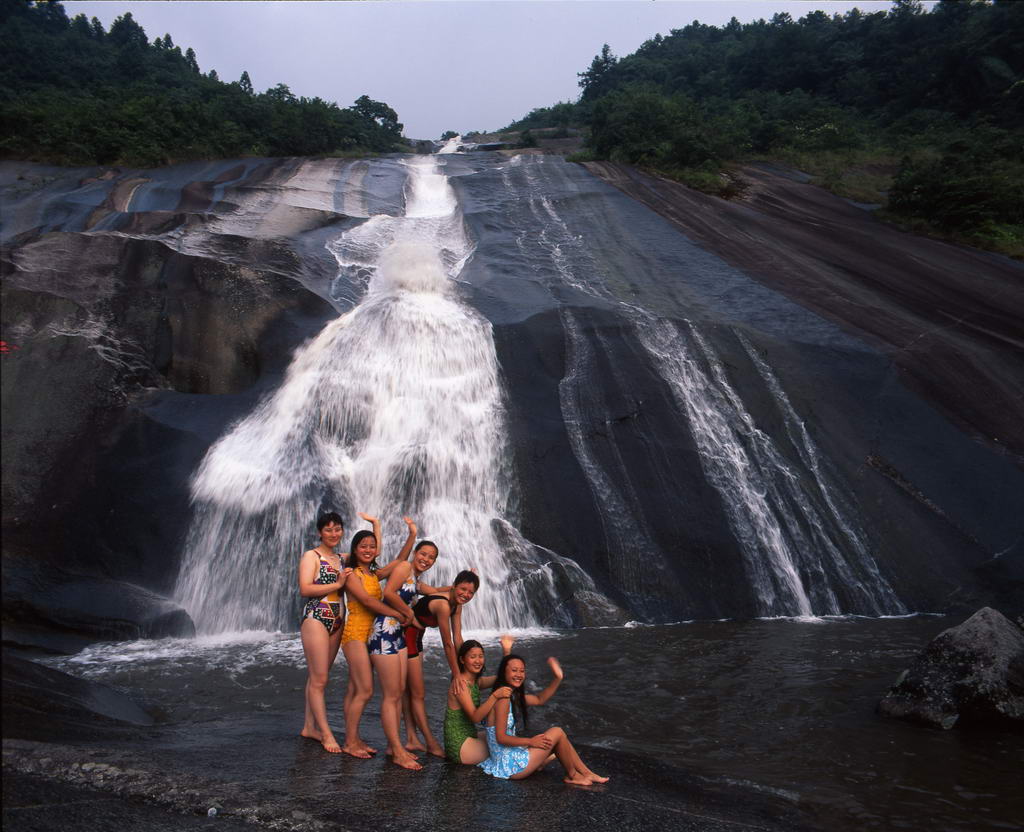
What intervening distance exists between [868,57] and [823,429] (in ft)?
113

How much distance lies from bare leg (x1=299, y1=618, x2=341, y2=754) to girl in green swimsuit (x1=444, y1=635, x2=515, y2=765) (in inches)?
31.6

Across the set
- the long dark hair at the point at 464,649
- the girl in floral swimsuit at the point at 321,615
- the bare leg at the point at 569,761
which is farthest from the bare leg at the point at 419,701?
the bare leg at the point at 569,761

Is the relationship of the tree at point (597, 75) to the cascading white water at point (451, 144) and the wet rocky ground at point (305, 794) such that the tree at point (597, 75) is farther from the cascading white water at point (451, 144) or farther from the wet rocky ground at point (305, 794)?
the wet rocky ground at point (305, 794)

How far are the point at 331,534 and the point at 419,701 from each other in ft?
4.35

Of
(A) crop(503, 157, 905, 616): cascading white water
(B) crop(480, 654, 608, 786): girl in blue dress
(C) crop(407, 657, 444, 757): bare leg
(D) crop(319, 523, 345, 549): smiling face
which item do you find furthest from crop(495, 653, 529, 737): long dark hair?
(A) crop(503, 157, 905, 616): cascading white water

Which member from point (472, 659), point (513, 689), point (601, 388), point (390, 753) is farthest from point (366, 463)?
→ point (513, 689)

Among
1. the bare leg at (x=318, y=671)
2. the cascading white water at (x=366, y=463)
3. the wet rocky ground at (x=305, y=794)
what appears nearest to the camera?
the wet rocky ground at (x=305, y=794)

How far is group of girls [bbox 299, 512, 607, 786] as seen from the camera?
5.00 meters

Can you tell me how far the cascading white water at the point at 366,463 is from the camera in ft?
31.4

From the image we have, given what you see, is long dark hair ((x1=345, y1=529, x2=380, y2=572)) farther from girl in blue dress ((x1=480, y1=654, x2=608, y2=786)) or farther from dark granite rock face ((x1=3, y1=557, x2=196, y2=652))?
dark granite rock face ((x1=3, y1=557, x2=196, y2=652))

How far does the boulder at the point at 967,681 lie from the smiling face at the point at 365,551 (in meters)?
4.75

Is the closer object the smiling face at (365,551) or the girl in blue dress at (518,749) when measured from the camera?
the girl in blue dress at (518,749)

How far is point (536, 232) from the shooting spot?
59.5ft

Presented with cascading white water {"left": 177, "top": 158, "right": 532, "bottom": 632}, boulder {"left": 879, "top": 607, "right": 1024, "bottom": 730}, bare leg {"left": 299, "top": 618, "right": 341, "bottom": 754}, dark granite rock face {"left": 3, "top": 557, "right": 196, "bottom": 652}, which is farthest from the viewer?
cascading white water {"left": 177, "top": 158, "right": 532, "bottom": 632}
